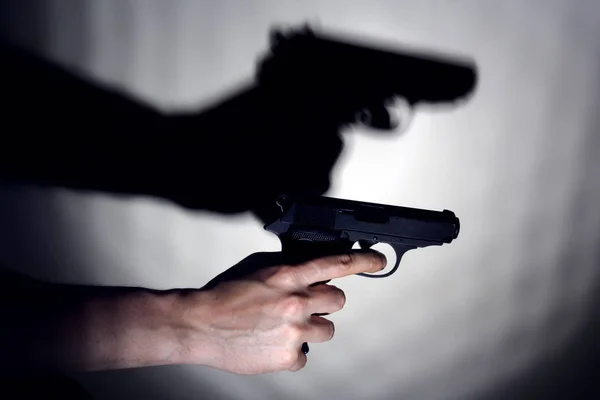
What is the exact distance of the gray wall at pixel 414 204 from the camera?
1.08 m

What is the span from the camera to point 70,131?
1134mm

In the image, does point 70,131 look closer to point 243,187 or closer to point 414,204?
point 243,187

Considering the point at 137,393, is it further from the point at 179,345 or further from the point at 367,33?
the point at 367,33

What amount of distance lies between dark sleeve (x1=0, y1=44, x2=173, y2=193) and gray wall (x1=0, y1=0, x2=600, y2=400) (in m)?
0.05

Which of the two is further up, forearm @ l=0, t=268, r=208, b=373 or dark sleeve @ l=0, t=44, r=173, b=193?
dark sleeve @ l=0, t=44, r=173, b=193

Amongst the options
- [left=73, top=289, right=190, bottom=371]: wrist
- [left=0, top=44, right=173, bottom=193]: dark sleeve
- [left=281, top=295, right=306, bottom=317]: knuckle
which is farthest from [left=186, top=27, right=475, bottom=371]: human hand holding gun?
[left=0, top=44, right=173, bottom=193]: dark sleeve

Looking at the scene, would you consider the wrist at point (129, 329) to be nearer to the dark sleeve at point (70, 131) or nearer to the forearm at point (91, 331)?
the forearm at point (91, 331)

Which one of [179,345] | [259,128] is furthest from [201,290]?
[259,128]

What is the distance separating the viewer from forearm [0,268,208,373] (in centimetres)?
91

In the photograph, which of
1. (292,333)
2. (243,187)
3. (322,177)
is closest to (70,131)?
(243,187)

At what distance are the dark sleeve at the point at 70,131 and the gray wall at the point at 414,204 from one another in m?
0.05

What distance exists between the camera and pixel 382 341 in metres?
1.38

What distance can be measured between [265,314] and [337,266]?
191 millimetres

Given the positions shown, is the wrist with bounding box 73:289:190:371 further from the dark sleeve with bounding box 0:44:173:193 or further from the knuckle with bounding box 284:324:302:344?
the dark sleeve with bounding box 0:44:173:193
